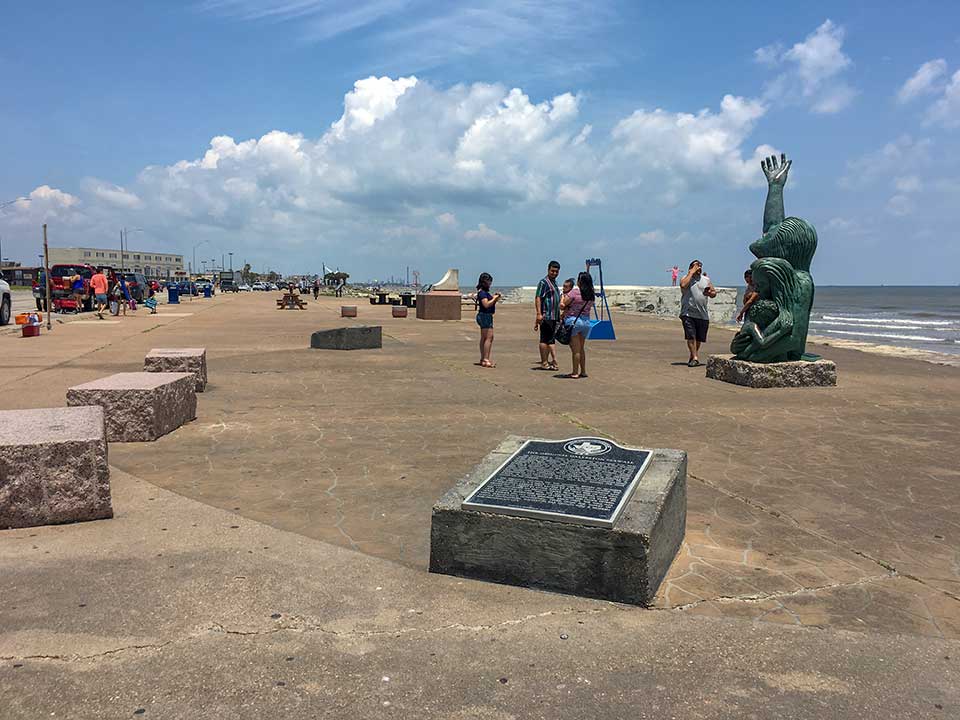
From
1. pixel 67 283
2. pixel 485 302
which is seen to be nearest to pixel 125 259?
pixel 67 283

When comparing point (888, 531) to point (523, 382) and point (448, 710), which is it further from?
point (523, 382)

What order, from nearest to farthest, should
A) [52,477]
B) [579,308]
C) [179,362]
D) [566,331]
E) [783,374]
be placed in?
[52,477] → [179,362] → [783,374] → [579,308] → [566,331]

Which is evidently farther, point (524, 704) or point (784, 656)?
point (784, 656)

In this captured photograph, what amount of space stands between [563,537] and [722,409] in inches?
228

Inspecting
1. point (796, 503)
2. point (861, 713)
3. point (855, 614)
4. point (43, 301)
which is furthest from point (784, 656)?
point (43, 301)

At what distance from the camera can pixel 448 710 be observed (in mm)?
2590

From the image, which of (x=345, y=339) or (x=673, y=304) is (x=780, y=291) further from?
(x=673, y=304)

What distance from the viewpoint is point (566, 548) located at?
3537mm

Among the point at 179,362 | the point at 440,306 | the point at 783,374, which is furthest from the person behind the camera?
the point at 440,306

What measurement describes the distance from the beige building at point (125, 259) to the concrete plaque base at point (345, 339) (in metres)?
87.8

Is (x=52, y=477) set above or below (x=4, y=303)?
below

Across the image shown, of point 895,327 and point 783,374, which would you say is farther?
point 895,327

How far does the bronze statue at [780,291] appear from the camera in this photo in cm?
1080

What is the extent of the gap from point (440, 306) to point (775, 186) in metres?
17.0
